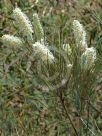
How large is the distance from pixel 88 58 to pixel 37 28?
16 cm

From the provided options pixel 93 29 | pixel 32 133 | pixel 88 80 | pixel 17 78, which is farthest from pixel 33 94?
pixel 88 80

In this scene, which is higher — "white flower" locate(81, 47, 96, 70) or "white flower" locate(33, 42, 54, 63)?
"white flower" locate(33, 42, 54, 63)

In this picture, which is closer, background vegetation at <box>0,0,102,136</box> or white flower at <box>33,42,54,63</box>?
white flower at <box>33,42,54,63</box>

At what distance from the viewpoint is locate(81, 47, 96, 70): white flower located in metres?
1.16

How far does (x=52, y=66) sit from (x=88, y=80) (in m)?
0.13

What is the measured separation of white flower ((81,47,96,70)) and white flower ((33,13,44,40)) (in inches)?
5.0

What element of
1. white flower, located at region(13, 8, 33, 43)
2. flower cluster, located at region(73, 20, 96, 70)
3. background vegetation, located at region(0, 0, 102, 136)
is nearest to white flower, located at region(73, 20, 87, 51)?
flower cluster, located at region(73, 20, 96, 70)

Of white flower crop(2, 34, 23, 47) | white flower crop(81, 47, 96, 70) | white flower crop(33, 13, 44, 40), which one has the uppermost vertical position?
white flower crop(33, 13, 44, 40)

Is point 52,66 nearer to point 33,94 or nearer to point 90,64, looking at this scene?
point 90,64

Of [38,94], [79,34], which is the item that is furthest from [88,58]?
[38,94]

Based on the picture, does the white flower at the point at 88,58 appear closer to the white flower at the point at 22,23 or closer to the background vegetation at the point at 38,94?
the white flower at the point at 22,23

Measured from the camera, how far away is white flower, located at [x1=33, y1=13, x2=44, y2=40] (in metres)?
1.20

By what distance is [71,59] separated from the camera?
1.26 m

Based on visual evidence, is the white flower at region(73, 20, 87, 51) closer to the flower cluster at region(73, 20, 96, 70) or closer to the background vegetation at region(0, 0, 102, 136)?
the flower cluster at region(73, 20, 96, 70)
